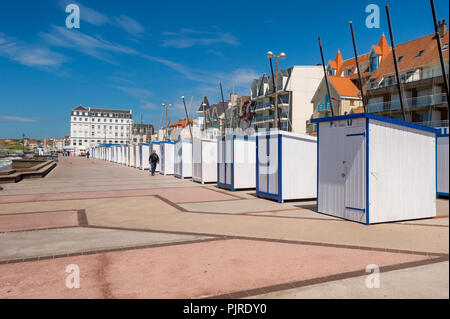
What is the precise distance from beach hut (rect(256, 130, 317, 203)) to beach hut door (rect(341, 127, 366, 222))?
3.29 meters

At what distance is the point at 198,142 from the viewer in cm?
1969

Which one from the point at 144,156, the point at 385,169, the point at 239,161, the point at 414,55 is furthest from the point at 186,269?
the point at 414,55

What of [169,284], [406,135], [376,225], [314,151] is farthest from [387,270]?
[314,151]

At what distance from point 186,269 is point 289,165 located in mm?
7514

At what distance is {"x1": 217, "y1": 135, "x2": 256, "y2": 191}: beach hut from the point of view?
1540cm

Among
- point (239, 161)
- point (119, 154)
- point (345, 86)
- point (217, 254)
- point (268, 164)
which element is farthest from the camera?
point (345, 86)

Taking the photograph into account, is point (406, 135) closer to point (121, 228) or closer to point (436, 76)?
point (121, 228)

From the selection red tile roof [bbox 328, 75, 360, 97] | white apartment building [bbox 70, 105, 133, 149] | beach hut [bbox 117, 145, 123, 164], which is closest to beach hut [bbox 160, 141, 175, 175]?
beach hut [bbox 117, 145, 123, 164]

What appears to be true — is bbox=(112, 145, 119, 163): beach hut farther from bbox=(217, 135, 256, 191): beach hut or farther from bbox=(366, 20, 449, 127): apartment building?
bbox=(217, 135, 256, 191): beach hut

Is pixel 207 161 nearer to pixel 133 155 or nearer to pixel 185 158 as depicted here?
pixel 185 158

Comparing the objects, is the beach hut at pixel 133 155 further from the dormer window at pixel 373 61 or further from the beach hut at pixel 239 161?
the dormer window at pixel 373 61

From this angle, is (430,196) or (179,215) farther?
(179,215)

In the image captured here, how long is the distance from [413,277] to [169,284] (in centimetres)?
289

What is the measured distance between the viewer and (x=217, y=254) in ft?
17.9
